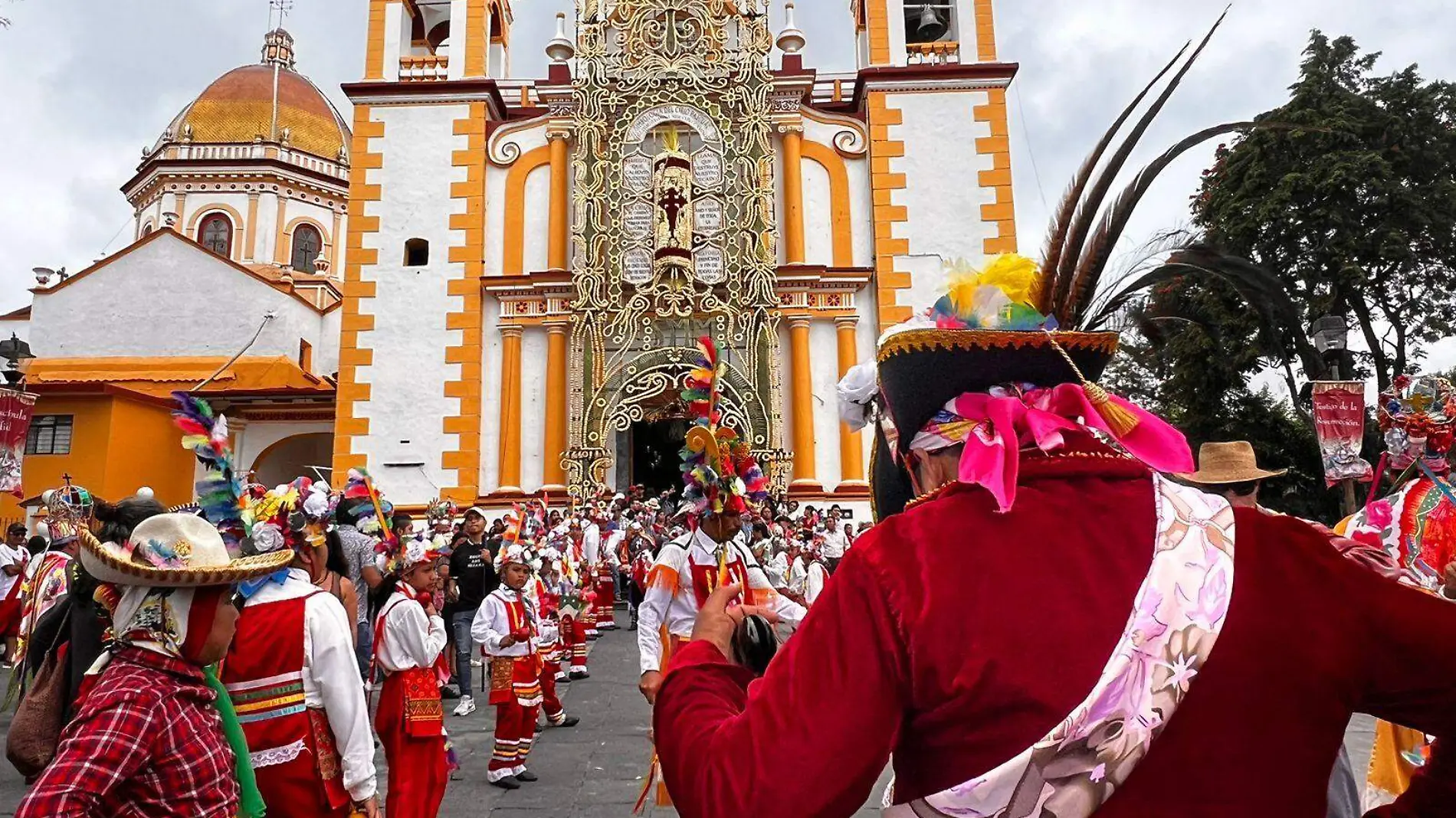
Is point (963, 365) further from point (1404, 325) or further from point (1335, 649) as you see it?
point (1404, 325)

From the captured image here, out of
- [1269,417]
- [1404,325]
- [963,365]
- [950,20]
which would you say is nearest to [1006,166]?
[950,20]

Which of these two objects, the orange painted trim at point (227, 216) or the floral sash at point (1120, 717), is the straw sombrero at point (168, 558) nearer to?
the floral sash at point (1120, 717)

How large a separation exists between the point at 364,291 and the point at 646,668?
35.8 feet

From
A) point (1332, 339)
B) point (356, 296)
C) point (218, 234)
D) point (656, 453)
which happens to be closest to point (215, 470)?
point (1332, 339)

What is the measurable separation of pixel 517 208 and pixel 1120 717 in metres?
Result: 14.8

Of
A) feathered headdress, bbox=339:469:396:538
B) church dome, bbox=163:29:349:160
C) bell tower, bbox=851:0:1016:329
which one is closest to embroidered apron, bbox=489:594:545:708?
feathered headdress, bbox=339:469:396:538

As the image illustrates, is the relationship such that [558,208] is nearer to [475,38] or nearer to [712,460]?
[475,38]

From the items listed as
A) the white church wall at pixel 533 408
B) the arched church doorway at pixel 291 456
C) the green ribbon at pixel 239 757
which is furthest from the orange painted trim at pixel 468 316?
the green ribbon at pixel 239 757

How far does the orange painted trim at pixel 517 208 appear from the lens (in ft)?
49.3

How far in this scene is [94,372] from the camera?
958 inches

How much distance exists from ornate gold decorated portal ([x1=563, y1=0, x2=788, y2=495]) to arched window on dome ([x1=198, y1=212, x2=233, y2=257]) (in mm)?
22099

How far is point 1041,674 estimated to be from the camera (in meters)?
1.38

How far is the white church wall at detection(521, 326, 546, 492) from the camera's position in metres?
14.3

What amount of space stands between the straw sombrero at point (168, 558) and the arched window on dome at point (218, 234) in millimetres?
33066
